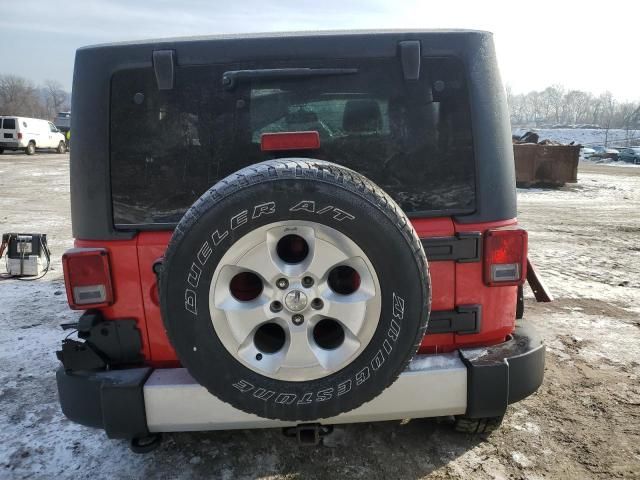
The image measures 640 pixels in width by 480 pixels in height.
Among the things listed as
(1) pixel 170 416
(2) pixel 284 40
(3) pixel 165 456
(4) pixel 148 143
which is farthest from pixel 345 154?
(3) pixel 165 456

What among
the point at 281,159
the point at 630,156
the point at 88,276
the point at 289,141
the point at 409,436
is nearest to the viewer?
the point at 281,159

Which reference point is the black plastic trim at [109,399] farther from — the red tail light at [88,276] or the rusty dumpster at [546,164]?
the rusty dumpster at [546,164]

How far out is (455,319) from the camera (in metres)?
2.51

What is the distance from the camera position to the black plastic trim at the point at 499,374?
2.40 m

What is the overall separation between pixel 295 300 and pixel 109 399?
108cm

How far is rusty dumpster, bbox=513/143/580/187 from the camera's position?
1573cm

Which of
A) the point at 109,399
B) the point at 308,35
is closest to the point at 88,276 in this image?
the point at 109,399

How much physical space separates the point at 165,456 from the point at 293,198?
5.63ft

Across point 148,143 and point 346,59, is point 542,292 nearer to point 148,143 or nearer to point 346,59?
point 346,59

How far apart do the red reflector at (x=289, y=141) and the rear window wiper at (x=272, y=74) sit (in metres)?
0.27

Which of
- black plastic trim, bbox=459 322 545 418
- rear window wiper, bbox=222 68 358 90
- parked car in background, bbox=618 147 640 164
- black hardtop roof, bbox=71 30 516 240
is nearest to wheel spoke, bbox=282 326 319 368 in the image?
black plastic trim, bbox=459 322 545 418

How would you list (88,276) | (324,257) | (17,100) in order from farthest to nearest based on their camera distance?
(17,100)
(88,276)
(324,257)

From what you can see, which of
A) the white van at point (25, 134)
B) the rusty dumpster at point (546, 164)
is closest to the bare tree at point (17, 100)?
the white van at point (25, 134)

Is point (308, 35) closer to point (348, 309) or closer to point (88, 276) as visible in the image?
point (348, 309)
